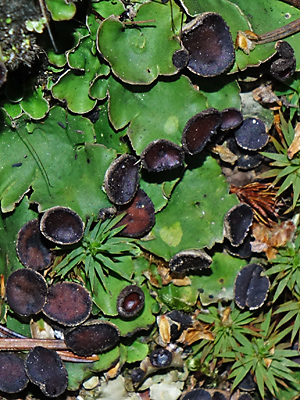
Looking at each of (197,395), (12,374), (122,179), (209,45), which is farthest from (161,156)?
(197,395)

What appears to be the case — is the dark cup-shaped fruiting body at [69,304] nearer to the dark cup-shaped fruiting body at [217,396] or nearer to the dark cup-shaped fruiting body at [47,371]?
the dark cup-shaped fruiting body at [47,371]

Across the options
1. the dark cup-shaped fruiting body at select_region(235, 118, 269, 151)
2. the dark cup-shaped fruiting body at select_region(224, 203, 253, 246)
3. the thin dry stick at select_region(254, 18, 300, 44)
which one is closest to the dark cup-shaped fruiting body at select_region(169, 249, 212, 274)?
the dark cup-shaped fruiting body at select_region(224, 203, 253, 246)

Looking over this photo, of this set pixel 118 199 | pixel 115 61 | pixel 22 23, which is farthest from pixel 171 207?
pixel 22 23

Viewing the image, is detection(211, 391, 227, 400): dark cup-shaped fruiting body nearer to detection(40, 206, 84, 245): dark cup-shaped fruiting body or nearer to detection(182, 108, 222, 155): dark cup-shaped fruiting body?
detection(40, 206, 84, 245): dark cup-shaped fruiting body

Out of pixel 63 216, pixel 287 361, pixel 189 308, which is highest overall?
pixel 63 216

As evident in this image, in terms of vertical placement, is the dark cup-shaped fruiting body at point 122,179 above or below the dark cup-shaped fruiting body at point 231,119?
below

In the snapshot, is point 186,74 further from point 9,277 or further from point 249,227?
point 9,277

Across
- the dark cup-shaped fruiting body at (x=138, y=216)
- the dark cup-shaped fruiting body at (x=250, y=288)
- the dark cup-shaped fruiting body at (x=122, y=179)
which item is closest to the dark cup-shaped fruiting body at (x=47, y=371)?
the dark cup-shaped fruiting body at (x=138, y=216)
